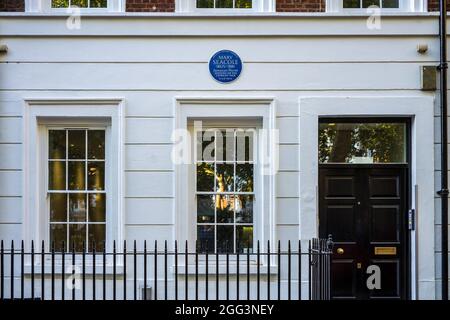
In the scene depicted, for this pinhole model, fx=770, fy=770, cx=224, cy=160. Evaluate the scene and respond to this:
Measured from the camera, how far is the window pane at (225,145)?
1062 centimetres

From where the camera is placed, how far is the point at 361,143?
10602mm

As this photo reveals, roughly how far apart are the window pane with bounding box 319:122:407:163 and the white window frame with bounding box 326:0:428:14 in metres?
1.54

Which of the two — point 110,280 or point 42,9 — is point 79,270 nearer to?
point 110,280

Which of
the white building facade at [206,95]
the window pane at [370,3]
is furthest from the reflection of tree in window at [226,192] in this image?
the window pane at [370,3]

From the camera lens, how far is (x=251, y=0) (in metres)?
10.6

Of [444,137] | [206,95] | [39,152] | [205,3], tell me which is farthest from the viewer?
[205,3]

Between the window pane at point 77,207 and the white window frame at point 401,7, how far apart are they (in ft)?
13.9

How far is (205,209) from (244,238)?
2.20ft

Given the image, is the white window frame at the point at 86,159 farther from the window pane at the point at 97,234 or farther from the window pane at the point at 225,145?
the window pane at the point at 225,145

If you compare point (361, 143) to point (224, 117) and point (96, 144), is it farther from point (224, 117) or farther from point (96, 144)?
point (96, 144)

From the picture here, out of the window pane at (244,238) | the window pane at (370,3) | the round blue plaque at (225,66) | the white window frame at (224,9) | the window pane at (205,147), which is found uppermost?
the window pane at (370,3)

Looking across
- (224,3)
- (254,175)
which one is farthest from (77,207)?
(224,3)

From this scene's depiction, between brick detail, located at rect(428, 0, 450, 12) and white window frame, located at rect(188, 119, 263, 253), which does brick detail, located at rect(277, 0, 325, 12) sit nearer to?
brick detail, located at rect(428, 0, 450, 12)
